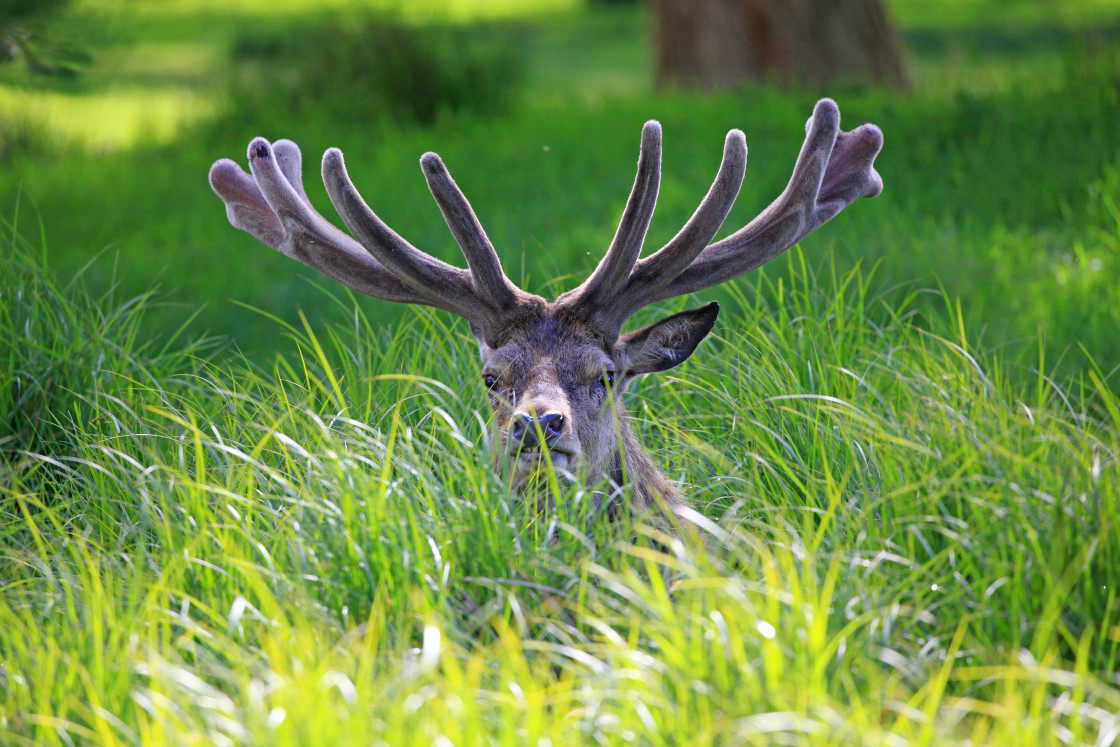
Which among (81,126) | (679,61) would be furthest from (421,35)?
(81,126)

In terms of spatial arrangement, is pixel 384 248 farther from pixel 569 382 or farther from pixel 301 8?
pixel 301 8

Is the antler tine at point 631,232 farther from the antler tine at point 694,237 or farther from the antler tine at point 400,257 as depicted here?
the antler tine at point 400,257

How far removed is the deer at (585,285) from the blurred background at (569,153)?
2.67ft

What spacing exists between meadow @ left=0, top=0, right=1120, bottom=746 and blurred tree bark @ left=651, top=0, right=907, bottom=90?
14.2 ft

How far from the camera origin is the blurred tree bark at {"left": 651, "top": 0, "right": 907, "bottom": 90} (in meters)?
12.6

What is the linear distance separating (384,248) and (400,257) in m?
0.07

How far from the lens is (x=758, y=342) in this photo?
5098mm

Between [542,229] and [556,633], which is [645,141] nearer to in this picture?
[556,633]

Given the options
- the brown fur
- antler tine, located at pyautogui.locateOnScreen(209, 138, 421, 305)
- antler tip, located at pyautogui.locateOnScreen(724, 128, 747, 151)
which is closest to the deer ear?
the brown fur

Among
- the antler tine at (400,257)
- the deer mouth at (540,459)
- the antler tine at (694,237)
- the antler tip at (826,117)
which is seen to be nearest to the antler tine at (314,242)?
the antler tine at (400,257)

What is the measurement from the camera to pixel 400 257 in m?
4.14

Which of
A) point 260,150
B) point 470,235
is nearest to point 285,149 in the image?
point 260,150

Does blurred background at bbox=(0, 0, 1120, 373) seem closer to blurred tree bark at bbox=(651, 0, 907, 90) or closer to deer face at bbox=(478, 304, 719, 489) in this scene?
blurred tree bark at bbox=(651, 0, 907, 90)

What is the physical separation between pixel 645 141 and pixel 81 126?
590 inches
